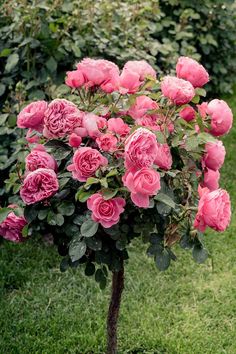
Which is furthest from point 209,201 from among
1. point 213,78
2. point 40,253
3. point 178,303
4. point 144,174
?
point 213,78

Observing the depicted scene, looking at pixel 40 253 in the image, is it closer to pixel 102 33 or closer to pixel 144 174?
pixel 102 33

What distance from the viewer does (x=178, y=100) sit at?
2.03m

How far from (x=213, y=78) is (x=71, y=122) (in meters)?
3.99

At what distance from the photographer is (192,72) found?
7.02 feet

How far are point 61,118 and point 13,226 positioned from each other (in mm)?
436

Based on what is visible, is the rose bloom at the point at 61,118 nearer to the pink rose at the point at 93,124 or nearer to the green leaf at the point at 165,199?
the pink rose at the point at 93,124

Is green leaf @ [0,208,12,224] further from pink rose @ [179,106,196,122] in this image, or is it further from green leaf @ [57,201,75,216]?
pink rose @ [179,106,196,122]

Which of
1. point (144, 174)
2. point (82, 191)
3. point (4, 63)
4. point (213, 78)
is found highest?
point (144, 174)

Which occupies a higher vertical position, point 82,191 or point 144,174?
point 144,174

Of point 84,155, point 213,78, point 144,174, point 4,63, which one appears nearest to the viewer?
point 144,174

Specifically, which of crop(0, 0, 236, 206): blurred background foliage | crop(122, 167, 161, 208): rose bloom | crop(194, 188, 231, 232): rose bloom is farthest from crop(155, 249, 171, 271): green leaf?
crop(0, 0, 236, 206): blurred background foliage

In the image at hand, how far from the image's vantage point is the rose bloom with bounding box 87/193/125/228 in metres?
1.88

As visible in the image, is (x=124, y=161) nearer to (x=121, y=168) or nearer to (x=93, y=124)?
(x=121, y=168)

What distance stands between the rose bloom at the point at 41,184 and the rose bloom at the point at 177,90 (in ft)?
1.46
